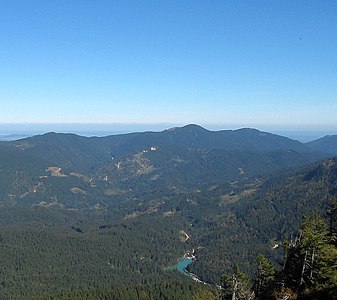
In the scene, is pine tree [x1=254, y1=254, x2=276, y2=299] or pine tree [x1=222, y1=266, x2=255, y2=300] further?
pine tree [x1=254, y1=254, x2=276, y2=299]

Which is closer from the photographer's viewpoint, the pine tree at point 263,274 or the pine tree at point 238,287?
the pine tree at point 238,287

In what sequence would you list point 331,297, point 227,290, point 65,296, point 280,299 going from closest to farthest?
point 331,297 < point 280,299 < point 227,290 < point 65,296

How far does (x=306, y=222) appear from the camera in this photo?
64.4 meters

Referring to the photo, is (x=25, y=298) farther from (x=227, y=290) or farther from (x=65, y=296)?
(x=227, y=290)

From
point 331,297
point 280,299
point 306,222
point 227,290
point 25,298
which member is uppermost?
point 306,222

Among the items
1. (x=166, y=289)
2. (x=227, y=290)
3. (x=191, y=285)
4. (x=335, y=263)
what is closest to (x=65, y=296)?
(x=166, y=289)

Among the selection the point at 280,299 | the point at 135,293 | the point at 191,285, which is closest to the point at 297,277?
the point at 280,299

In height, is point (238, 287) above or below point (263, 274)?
below

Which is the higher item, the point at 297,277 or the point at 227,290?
the point at 297,277

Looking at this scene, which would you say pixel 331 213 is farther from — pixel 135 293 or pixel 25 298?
pixel 25 298

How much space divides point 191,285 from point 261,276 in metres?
126

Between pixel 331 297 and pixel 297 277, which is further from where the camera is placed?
pixel 297 277

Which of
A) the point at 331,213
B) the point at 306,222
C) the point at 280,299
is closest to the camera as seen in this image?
the point at 280,299

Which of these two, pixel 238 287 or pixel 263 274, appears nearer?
pixel 238 287
